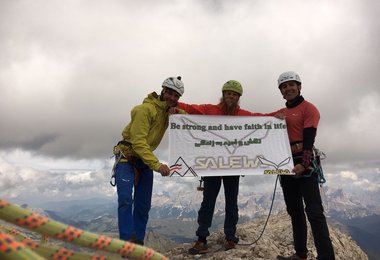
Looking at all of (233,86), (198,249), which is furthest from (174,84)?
(198,249)

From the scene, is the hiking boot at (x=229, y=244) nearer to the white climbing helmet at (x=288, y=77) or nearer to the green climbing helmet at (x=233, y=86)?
the green climbing helmet at (x=233, y=86)

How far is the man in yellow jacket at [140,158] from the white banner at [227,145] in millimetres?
1279

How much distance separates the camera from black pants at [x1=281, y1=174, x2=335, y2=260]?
25.3 feet

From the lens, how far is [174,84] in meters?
8.23

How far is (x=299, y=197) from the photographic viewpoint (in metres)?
8.79

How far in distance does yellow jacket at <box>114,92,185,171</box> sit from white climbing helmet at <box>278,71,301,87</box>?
3.54 meters

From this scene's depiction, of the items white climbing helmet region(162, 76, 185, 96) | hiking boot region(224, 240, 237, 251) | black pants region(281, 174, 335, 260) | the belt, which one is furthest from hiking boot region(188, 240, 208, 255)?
white climbing helmet region(162, 76, 185, 96)

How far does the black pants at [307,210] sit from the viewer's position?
7.72 m

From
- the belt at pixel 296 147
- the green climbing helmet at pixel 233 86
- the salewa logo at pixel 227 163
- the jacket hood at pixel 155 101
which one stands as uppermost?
the green climbing helmet at pixel 233 86

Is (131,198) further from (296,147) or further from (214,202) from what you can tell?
(296,147)

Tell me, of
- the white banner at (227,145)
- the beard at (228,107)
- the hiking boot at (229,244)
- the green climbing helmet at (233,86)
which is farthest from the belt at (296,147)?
the hiking boot at (229,244)

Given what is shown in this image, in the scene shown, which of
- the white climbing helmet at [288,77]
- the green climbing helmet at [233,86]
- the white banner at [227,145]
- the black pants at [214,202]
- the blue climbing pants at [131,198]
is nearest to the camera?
the blue climbing pants at [131,198]

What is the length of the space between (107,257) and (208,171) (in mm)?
7177

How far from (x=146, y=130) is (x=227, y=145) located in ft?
12.1
